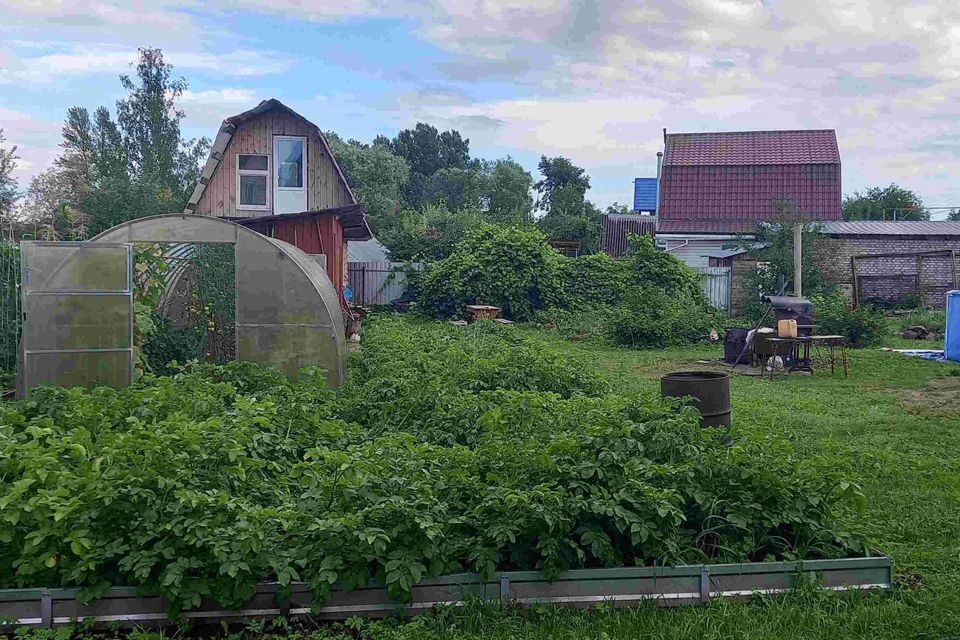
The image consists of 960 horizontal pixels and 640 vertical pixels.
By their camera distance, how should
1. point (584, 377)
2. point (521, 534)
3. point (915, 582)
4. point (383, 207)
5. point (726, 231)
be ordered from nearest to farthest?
point (521, 534) → point (915, 582) → point (584, 377) → point (726, 231) → point (383, 207)

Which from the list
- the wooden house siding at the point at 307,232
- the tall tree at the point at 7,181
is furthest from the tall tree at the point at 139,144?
the wooden house siding at the point at 307,232

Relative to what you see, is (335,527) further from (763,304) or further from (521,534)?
(763,304)

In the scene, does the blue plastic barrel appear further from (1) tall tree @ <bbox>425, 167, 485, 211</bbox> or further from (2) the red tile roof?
(1) tall tree @ <bbox>425, 167, 485, 211</bbox>

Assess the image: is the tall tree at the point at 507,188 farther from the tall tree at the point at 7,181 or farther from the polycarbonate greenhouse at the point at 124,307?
the polycarbonate greenhouse at the point at 124,307

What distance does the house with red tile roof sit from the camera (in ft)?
95.2

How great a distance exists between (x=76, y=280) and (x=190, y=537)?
6.18 meters

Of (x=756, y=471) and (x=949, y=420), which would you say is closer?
(x=756, y=471)

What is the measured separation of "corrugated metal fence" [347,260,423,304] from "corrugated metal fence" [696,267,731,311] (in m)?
8.85

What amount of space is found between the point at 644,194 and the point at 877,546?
1775 inches

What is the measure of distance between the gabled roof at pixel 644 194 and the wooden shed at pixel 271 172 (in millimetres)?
29295

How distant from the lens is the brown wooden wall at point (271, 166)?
21047 mm

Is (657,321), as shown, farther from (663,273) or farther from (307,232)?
(307,232)

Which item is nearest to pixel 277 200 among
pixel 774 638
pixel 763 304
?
pixel 763 304

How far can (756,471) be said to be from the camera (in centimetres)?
473
